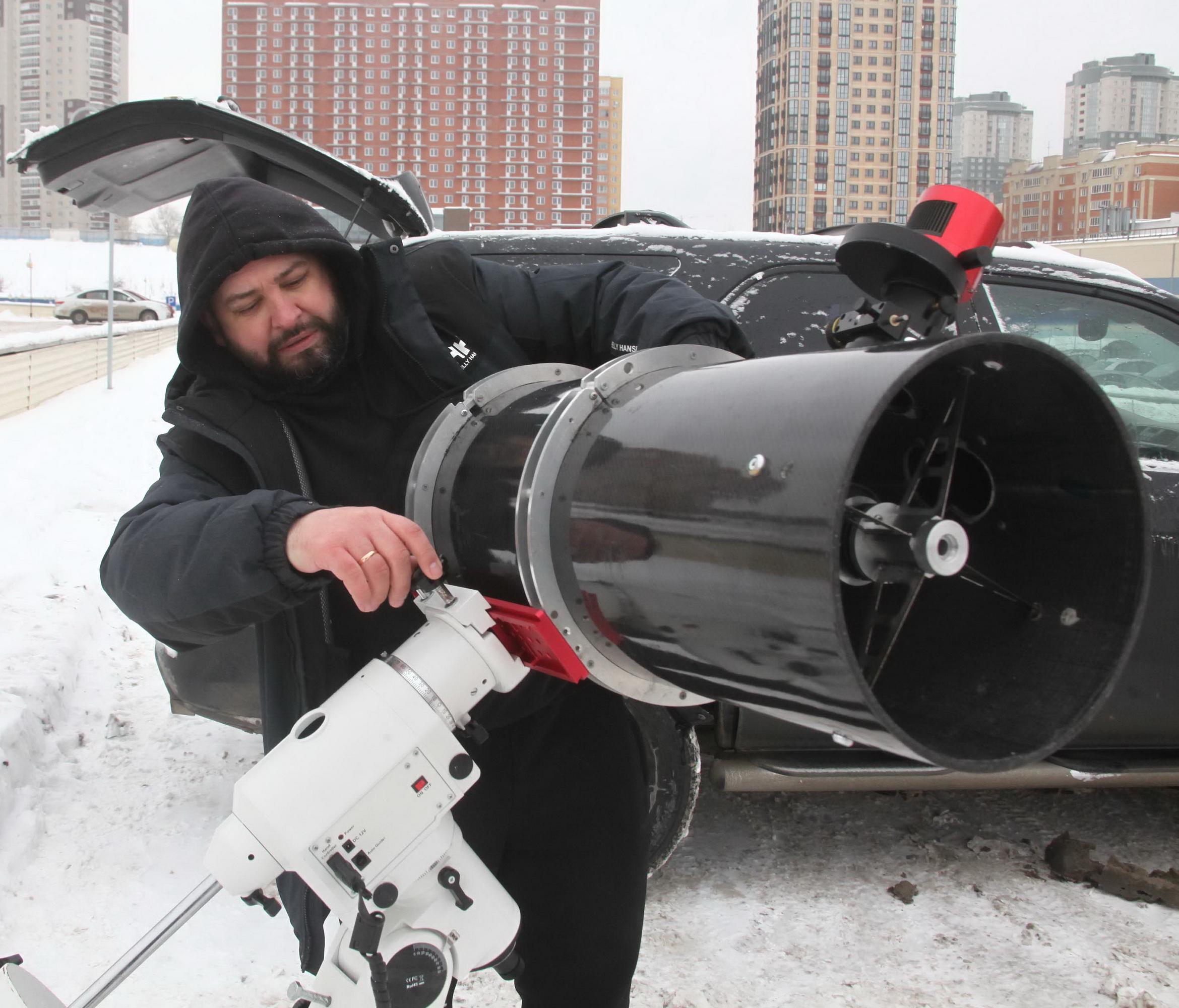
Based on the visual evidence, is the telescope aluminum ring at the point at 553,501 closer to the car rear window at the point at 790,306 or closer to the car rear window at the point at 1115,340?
the car rear window at the point at 790,306

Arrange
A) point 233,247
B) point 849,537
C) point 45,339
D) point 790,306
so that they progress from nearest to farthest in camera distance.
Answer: point 849,537 → point 233,247 → point 790,306 → point 45,339

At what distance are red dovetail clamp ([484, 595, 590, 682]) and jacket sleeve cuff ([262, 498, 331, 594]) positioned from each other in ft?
0.83

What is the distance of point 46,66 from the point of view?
103 metres

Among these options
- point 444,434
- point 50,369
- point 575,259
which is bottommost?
point 50,369

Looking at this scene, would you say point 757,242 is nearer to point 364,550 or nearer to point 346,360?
point 346,360

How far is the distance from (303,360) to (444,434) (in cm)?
35

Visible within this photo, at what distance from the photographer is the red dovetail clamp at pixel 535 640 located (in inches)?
51.8

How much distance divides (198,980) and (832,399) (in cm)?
239

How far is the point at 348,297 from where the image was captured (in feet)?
6.16

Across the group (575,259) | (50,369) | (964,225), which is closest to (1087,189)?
(50,369)

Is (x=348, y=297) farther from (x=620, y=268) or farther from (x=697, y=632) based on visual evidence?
(x=697, y=632)

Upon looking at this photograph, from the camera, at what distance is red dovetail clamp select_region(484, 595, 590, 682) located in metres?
1.32

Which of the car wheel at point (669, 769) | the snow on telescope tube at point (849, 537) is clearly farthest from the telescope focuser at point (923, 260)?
the car wheel at point (669, 769)

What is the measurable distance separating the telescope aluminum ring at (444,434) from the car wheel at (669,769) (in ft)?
4.77
